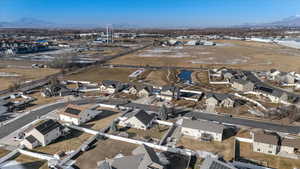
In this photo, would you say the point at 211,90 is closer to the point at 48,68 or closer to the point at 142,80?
the point at 142,80

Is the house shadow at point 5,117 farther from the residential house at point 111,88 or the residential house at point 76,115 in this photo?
the residential house at point 111,88

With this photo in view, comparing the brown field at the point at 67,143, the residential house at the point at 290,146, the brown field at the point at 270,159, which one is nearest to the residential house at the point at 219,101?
the brown field at the point at 270,159

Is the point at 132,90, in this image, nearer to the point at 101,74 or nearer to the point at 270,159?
the point at 101,74

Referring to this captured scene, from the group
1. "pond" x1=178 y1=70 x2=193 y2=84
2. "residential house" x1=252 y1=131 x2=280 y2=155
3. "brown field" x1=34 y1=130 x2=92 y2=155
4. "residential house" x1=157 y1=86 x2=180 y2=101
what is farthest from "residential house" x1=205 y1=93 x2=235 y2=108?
"brown field" x1=34 y1=130 x2=92 y2=155

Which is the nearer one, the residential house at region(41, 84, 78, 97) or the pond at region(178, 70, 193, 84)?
the residential house at region(41, 84, 78, 97)

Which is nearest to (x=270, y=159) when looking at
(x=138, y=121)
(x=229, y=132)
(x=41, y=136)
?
(x=229, y=132)

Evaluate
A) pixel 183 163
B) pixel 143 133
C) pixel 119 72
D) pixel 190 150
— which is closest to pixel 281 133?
pixel 190 150

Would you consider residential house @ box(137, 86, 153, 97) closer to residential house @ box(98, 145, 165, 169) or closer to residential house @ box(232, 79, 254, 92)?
residential house @ box(232, 79, 254, 92)
